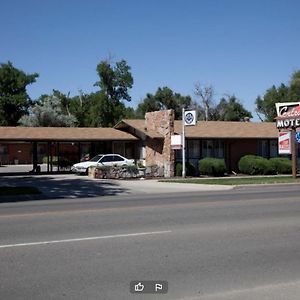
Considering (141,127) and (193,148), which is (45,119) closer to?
(141,127)

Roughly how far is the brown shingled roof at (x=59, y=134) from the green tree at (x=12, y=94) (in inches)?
1503

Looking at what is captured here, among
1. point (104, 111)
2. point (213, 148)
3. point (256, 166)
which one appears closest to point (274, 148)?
point (213, 148)

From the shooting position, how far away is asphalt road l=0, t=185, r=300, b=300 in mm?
6434

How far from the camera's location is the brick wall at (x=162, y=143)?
3584 cm

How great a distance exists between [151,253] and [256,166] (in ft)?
96.5

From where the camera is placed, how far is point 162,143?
37.0 meters

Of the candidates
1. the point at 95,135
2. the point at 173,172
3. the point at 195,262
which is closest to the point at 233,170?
the point at 173,172

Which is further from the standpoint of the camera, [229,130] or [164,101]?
[164,101]

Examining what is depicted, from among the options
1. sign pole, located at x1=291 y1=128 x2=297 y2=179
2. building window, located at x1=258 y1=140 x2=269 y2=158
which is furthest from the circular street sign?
building window, located at x1=258 y1=140 x2=269 y2=158

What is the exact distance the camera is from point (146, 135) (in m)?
37.3

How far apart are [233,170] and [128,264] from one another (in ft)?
108

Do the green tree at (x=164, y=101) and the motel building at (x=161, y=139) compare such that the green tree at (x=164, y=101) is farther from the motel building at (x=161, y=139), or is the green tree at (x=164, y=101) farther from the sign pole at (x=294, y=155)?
the sign pole at (x=294, y=155)

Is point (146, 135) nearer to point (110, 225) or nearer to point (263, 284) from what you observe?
point (110, 225)

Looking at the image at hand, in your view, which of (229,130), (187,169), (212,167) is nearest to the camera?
(212,167)
